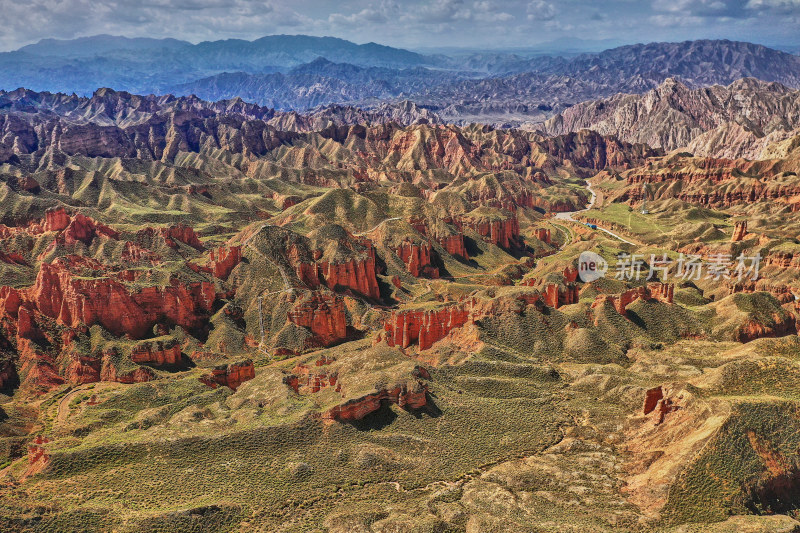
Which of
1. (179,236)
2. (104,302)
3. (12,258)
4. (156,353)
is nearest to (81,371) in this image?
(156,353)

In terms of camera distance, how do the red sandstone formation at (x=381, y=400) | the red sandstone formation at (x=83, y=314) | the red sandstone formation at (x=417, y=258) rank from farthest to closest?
the red sandstone formation at (x=417, y=258), the red sandstone formation at (x=83, y=314), the red sandstone formation at (x=381, y=400)

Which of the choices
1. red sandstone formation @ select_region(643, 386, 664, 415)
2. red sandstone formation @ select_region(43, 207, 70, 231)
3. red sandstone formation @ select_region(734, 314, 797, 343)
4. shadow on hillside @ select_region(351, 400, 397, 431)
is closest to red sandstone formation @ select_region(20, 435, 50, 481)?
shadow on hillside @ select_region(351, 400, 397, 431)

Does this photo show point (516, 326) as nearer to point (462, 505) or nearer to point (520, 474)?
point (520, 474)

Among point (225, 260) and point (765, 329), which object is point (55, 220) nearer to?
point (225, 260)

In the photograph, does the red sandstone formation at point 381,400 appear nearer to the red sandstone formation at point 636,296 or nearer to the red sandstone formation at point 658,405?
the red sandstone formation at point 658,405

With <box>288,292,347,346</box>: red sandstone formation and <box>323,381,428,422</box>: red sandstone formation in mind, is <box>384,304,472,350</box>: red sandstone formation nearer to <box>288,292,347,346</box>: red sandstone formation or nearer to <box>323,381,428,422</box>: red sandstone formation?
<box>288,292,347,346</box>: red sandstone formation

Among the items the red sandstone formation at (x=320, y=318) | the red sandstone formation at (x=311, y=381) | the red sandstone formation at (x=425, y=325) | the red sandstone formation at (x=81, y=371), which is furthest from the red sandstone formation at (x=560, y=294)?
the red sandstone formation at (x=81, y=371)
